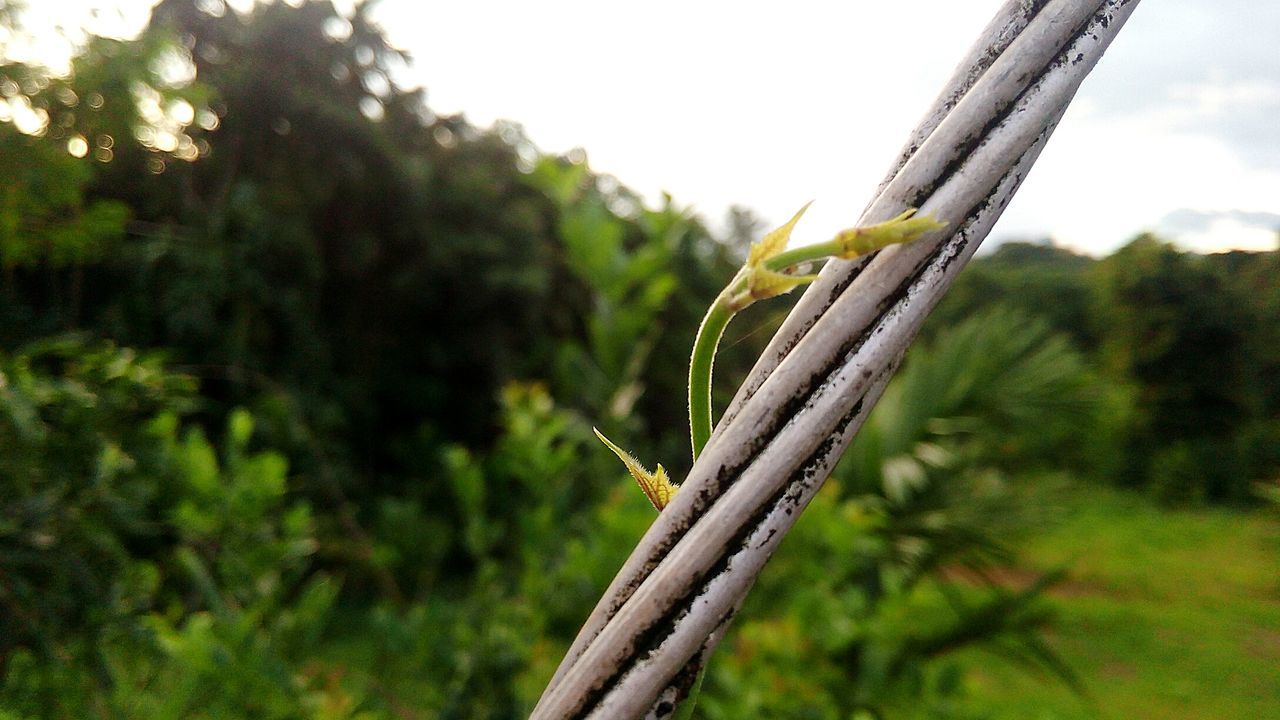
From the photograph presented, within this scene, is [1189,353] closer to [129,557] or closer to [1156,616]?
[129,557]

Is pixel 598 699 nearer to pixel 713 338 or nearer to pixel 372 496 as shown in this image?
pixel 713 338

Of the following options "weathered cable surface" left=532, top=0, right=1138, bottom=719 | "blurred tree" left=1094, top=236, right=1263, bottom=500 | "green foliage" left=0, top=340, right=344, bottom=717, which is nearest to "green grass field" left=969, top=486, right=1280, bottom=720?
"blurred tree" left=1094, top=236, right=1263, bottom=500

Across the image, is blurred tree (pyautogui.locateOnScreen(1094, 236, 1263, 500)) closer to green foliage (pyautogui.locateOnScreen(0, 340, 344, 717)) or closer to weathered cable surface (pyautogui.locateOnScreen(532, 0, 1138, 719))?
weathered cable surface (pyautogui.locateOnScreen(532, 0, 1138, 719))

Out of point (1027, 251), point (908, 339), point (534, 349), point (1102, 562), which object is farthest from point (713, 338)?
point (1102, 562)

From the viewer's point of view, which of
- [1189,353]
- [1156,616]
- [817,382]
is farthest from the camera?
[1156,616]

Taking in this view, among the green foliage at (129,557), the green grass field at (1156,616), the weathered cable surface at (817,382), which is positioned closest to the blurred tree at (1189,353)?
the green grass field at (1156,616)

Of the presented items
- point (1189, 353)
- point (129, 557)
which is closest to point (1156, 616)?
point (1189, 353)
